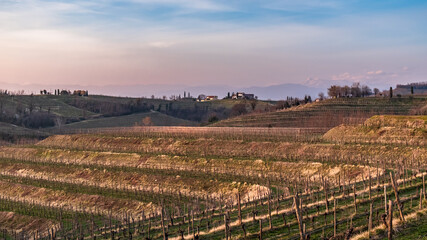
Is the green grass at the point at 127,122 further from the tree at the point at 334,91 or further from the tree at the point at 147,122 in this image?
the tree at the point at 334,91

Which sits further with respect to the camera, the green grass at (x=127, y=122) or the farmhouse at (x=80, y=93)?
the farmhouse at (x=80, y=93)

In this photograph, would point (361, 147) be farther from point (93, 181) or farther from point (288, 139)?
point (93, 181)

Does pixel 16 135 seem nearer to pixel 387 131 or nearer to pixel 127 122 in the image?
pixel 127 122

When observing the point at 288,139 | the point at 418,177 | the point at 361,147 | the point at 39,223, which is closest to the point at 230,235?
the point at 418,177

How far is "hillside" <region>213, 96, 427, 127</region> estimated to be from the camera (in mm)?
86625

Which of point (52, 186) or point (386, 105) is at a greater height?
point (386, 105)

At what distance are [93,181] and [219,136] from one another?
20793 mm

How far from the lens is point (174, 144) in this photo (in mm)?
62500

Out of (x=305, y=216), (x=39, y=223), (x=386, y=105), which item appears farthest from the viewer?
(x=386, y=105)

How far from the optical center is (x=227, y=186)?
4097 centimetres

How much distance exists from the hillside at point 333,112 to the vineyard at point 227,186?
20.1 meters

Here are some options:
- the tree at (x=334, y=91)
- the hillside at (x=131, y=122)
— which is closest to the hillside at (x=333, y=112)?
the tree at (x=334, y=91)

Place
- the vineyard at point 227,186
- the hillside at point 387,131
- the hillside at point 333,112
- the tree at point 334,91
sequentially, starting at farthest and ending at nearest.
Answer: the tree at point 334,91
the hillside at point 333,112
the hillside at point 387,131
the vineyard at point 227,186

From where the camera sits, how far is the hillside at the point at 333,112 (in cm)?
8662
